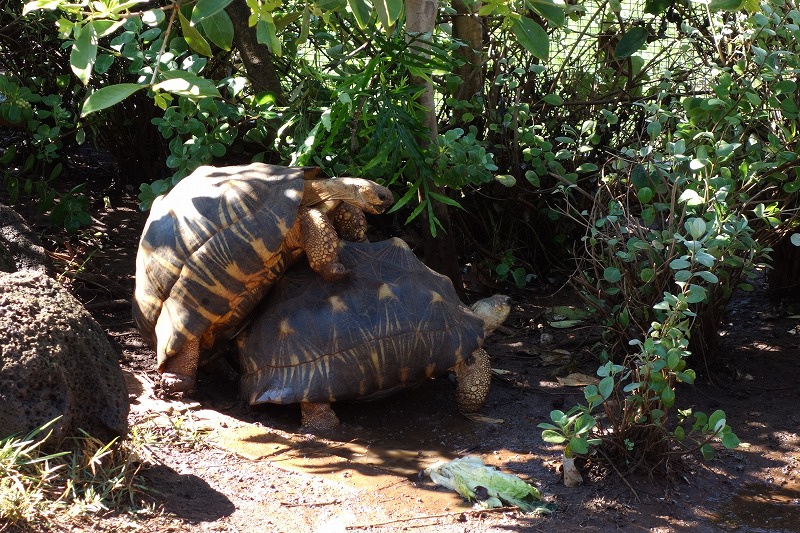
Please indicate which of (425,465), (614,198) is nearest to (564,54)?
(614,198)

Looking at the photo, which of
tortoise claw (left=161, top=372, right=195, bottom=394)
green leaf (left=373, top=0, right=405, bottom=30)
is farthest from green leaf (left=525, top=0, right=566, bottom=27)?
tortoise claw (left=161, top=372, right=195, bottom=394)

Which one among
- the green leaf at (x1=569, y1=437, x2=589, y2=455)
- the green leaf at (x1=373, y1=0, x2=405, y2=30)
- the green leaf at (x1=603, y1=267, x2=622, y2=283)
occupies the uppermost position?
the green leaf at (x1=373, y1=0, x2=405, y2=30)

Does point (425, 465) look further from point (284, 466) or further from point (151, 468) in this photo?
point (151, 468)

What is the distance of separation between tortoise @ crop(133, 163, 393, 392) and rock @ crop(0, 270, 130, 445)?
2.39 ft

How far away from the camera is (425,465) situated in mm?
3316

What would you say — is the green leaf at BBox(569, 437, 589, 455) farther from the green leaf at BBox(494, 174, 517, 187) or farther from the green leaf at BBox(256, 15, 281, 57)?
the green leaf at BBox(494, 174, 517, 187)

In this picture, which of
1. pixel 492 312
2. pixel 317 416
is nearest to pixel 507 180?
pixel 492 312

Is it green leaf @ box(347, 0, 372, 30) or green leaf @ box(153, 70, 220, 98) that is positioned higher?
green leaf @ box(347, 0, 372, 30)

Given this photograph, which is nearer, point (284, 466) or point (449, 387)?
point (284, 466)

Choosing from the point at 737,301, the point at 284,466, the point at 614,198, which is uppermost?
the point at 614,198

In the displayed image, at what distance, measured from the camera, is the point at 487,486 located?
3023 millimetres

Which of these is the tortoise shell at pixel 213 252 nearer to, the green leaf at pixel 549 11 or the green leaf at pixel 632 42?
the green leaf at pixel 549 11

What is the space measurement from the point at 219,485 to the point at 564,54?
368 centimetres

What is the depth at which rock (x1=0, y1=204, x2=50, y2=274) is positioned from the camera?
3982mm
